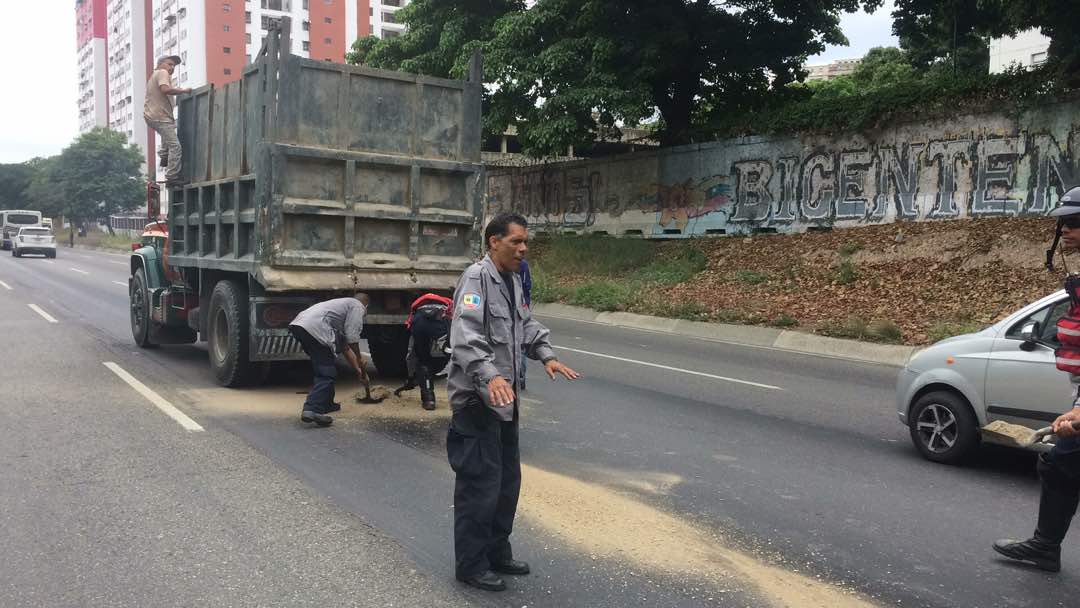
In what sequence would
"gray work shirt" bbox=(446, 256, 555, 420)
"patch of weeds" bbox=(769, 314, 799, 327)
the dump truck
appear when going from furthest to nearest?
"patch of weeds" bbox=(769, 314, 799, 327) → the dump truck → "gray work shirt" bbox=(446, 256, 555, 420)

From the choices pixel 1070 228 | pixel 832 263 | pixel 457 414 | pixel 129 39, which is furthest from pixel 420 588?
pixel 129 39

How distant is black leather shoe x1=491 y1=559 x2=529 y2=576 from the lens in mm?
4465

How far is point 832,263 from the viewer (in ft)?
59.3

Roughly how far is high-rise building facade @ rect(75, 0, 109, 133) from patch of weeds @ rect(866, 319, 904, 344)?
12620 centimetres

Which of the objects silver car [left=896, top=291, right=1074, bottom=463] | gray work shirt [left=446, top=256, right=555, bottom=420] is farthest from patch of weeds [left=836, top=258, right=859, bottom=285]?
gray work shirt [left=446, top=256, right=555, bottom=420]

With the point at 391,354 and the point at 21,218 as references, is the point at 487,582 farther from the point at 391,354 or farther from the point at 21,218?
the point at 21,218

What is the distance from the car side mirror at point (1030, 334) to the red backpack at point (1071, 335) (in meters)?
1.98

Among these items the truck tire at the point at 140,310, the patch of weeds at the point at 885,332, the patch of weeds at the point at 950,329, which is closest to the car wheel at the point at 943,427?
the patch of weeds at the point at 950,329

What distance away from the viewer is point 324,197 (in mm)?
8898

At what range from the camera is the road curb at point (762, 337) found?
1327 centimetres

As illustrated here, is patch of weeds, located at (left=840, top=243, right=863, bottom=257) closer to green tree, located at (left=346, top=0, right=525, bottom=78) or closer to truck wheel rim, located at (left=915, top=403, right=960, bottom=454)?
green tree, located at (left=346, top=0, right=525, bottom=78)

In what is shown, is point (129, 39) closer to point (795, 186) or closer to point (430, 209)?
point (795, 186)

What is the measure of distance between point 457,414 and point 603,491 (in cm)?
201

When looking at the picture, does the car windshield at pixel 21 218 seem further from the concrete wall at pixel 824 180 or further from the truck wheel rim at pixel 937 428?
the truck wheel rim at pixel 937 428
